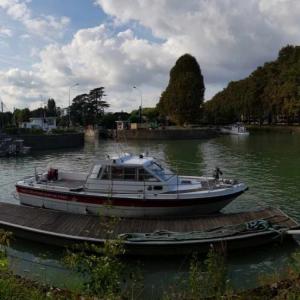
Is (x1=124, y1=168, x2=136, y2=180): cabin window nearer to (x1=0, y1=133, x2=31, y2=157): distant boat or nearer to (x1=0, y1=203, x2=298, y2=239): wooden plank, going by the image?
(x1=0, y1=203, x2=298, y2=239): wooden plank

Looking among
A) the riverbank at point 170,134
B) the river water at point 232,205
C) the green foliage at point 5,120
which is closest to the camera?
the river water at point 232,205

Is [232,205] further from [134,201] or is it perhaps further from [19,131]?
[19,131]

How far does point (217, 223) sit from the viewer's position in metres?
16.8

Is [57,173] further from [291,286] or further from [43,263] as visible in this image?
[291,286]

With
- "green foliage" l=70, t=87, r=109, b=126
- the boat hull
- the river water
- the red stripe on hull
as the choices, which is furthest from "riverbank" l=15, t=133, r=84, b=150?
"green foliage" l=70, t=87, r=109, b=126

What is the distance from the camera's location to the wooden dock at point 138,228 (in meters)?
14.6

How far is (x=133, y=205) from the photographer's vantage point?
739 inches

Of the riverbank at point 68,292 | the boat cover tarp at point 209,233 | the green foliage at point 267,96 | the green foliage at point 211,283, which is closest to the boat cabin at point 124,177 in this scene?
the boat cover tarp at point 209,233

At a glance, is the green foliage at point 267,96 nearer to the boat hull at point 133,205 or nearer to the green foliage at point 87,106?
the green foliage at point 87,106

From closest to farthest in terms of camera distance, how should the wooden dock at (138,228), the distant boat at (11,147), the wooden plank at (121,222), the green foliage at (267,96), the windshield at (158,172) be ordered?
1. the wooden dock at (138,228)
2. the wooden plank at (121,222)
3. the windshield at (158,172)
4. the distant boat at (11,147)
5. the green foliage at (267,96)

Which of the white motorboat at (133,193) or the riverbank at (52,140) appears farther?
the riverbank at (52,140)

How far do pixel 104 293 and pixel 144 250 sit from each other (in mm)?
7316

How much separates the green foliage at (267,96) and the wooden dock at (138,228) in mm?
96759

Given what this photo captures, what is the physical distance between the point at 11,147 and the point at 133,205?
45887 mm
